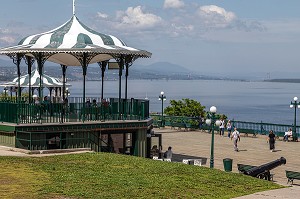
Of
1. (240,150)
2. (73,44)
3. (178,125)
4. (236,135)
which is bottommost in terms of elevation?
(240,150)

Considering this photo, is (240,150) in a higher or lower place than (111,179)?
lower

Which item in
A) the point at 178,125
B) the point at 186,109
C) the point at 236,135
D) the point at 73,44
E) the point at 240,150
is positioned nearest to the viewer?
the point at 73,44

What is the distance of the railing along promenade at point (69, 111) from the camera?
24891mm

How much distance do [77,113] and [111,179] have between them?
9677 millimetres

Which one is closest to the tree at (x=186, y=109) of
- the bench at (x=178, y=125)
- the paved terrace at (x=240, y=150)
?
the bench at (x=178, y=125)

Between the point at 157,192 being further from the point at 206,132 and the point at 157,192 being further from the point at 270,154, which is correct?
the point at 206,132

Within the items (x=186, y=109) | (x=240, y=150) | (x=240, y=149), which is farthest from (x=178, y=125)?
(x=240, y=150)

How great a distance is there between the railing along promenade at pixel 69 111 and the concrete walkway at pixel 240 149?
501 centimetres

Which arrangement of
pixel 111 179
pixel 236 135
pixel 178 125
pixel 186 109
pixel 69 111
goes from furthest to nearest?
pixel 186 109
pixel 178 125
pixel 236 135
pixel 69 111
pixel 111 179

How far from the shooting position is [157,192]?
15773 mm

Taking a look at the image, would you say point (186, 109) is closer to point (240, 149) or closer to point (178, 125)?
point (178, 125)

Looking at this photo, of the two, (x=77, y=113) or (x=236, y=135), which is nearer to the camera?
(x=77, y=113)

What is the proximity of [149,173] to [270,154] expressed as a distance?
1523 cm

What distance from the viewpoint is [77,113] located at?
26.7 metres
